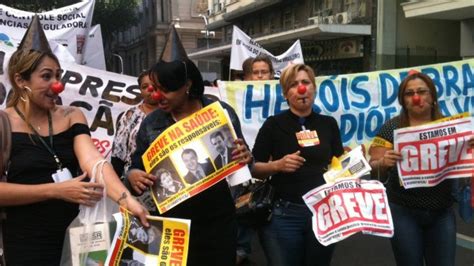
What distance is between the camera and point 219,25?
3550 cm

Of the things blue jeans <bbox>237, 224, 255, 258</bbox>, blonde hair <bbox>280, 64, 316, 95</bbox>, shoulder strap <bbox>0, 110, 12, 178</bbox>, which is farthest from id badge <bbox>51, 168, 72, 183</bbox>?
blue jeans <bbox>237, 224, 255, 258</bbox>

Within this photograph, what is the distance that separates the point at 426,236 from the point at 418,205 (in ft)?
0.68

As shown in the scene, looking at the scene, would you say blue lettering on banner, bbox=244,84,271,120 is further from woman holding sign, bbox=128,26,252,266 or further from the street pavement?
woman holding sign, bbox=128,26,252,266

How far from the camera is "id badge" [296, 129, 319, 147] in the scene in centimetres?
300

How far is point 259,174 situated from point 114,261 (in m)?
1.21

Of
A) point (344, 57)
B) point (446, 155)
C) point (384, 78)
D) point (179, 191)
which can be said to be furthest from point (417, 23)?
point (179, 191)

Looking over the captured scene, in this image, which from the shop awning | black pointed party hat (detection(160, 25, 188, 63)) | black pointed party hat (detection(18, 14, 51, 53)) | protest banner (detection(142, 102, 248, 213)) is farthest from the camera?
the shop awning

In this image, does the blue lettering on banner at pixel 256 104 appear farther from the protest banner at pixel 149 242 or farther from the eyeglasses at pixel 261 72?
the protest banner at pixel 149 242

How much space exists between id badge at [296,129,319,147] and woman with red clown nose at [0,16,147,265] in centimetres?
126

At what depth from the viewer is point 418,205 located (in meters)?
2.93

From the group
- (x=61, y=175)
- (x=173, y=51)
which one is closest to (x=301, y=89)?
(x=173, y=51)

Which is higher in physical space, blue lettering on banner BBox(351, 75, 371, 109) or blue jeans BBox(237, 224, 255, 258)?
blue lettering on banner BBox(351, 75, 371, 109)

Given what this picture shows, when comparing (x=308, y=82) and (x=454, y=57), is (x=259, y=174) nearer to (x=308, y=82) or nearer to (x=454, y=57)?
(x=308, y=82)

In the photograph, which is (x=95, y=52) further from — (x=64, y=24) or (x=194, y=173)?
(x=194, y=173)
